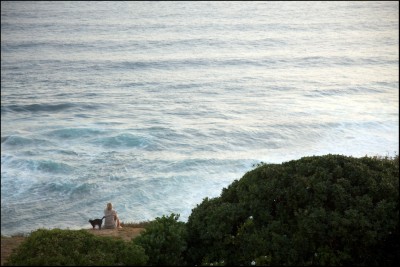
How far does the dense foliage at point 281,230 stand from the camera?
925 centimetres

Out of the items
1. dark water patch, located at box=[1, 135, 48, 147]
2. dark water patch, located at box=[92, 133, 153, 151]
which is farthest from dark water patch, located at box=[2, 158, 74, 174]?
dark water patch, located at box=[92, 133, 153, 151]

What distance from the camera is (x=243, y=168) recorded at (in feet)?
94.4

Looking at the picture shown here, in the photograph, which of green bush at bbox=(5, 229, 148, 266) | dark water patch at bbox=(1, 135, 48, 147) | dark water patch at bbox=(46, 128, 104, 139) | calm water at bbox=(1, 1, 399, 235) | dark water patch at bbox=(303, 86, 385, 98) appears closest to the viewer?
green bush at bbox=(5, 229, 148, 266)

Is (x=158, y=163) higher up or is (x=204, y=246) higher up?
(x=204, y=246)

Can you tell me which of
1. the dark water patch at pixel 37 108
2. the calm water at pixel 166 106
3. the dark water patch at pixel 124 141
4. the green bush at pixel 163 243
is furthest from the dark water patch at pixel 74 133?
Answer: the green bush at pixel 163 243

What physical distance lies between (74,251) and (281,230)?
4646 mm

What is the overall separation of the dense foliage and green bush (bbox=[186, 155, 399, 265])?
2cm

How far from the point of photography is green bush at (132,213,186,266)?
9430 millimetres

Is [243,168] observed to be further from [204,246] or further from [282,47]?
[282,47]

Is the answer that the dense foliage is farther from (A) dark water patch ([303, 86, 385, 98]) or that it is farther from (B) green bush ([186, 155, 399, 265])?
(A) dark water patch ([303, 86, 385, 98])

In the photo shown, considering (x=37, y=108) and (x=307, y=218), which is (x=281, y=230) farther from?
(x=37, y=108)

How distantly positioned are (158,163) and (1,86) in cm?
2795

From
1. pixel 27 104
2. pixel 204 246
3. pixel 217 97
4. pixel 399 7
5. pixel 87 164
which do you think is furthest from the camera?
pixel 399 7

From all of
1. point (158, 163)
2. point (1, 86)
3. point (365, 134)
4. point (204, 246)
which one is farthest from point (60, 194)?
point (1, 86)
